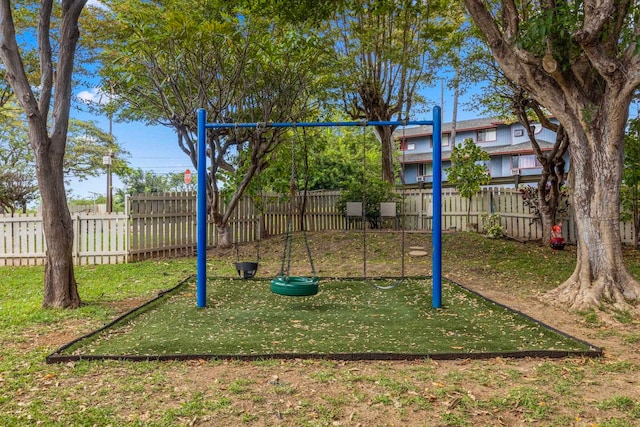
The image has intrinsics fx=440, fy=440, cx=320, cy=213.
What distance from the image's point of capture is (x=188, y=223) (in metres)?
9.93

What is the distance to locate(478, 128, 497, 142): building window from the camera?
1019 inches

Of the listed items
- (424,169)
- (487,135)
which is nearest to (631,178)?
(487,135)

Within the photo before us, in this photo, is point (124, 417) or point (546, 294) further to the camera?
point (546, 294)

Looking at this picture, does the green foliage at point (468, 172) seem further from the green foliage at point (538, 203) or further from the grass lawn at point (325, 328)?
the grass lawn at point (325, 328)

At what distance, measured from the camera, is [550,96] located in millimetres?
5473

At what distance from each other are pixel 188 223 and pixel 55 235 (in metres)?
5.07

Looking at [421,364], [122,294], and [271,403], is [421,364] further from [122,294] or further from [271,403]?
[122,294]

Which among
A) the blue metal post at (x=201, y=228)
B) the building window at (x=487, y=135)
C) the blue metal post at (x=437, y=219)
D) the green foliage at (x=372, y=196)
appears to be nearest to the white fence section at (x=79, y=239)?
the blue metal post at (x=201, y=228)

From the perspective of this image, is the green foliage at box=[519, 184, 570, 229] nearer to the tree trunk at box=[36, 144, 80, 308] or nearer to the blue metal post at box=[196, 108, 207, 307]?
the blue metal post at box=[196, 108, 207, 307]

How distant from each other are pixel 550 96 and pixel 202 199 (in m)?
4.46

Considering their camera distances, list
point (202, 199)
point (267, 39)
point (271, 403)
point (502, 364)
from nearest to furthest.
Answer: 1. point (271, 403)
2. point (502, 364)
3. point (202, 199)
4. point (267, 39)

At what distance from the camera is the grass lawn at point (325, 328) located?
355 centimetres

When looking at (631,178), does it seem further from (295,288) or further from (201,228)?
(201,228)

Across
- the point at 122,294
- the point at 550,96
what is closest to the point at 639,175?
the point at 550,96
